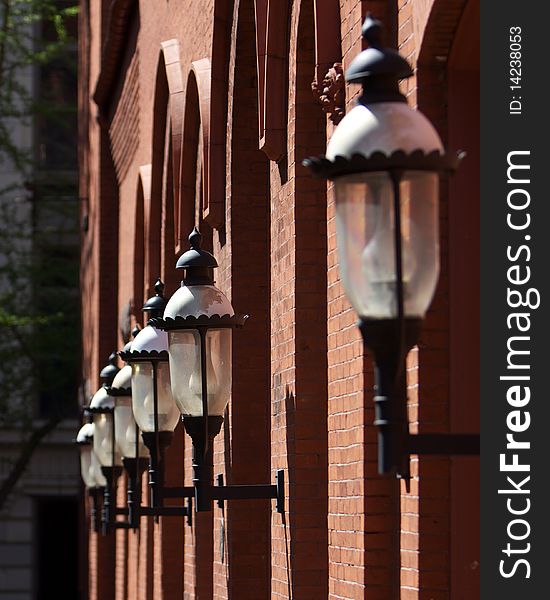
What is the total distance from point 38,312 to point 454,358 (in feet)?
88.3

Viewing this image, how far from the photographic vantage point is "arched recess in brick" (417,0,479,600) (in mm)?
5164

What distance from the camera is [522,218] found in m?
4.45

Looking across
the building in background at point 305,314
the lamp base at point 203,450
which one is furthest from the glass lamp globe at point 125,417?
the lamp base at point 203,450

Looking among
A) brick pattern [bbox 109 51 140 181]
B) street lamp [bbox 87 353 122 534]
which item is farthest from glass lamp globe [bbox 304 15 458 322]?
brick pattern [bbox 109 51 140 181]

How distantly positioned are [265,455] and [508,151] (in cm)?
467

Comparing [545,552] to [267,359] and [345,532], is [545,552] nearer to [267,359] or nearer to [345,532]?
[345,532]

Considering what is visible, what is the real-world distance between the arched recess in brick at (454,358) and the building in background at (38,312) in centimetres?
2529

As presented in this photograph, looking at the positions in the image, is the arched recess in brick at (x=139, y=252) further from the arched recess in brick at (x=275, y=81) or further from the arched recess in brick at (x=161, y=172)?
the arched recess in brick at (x=275, y=81)

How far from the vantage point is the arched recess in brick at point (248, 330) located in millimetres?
8953

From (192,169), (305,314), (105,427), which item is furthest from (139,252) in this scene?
(305,314)

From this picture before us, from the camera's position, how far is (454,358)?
17.1ft

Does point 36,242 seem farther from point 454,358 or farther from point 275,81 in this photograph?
point 454,358

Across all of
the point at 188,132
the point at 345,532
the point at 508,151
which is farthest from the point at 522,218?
the point at 188,132

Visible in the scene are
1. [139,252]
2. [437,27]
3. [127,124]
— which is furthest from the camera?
[127,124]
